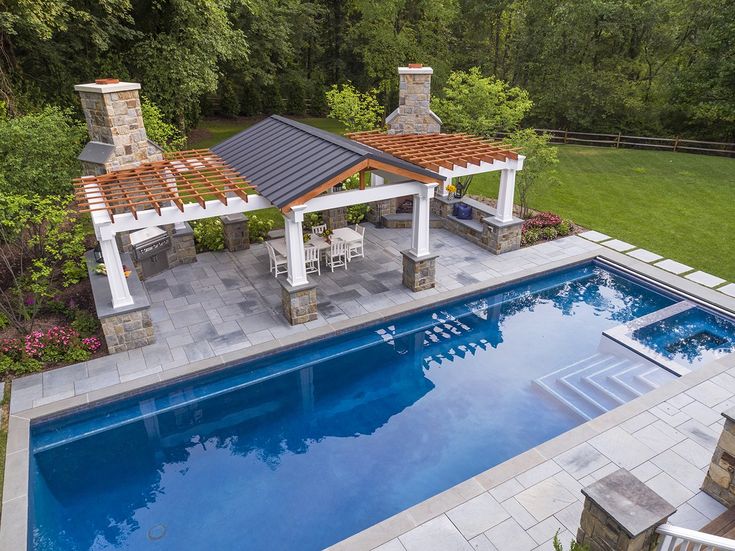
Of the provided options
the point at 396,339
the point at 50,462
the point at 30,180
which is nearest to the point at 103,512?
the point at 50,462

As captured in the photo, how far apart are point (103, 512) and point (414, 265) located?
738 cm

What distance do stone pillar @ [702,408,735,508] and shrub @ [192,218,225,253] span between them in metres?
11.9

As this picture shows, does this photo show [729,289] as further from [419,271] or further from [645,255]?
[419,271]

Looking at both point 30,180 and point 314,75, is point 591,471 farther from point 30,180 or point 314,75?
point 314,75

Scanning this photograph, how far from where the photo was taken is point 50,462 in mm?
7586

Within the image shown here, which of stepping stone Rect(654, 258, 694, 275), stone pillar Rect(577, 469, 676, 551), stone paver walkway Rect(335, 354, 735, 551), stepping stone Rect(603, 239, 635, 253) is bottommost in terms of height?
stone paver walkway Rect(335, 354, 735, 551)

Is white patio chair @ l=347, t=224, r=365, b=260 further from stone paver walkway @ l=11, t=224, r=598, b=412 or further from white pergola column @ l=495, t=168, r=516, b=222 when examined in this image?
white pergola column @ l=495, t=168, r=516, b=222

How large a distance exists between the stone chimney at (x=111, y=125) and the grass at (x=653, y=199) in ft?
17.9

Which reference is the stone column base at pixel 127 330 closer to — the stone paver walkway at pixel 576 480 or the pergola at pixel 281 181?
the pergola at pixel 281 181

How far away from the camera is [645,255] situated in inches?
529

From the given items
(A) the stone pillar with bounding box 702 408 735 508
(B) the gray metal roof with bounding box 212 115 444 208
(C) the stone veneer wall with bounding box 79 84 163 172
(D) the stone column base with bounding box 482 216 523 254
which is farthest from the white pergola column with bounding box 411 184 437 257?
(A) the stone pillar with bounding box 702 408 735 508

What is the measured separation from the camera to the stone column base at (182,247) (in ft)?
42.2

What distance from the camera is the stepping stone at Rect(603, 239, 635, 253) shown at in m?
13.9

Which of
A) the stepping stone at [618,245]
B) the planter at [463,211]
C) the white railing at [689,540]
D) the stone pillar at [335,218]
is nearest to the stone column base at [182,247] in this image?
the stone pillar at [335,218]
